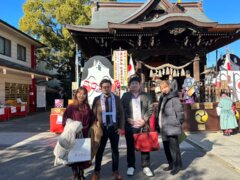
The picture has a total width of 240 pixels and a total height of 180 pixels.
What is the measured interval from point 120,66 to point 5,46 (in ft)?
36.1

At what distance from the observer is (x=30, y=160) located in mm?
6871

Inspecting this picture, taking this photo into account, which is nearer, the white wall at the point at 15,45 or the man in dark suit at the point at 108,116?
the man in dark suit at the point at 108,116

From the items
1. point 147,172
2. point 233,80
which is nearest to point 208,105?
point 233,80

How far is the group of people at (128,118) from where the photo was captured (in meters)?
4.98

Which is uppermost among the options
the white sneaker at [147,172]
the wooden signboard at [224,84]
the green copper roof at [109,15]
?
the green copper roof at [109,15]

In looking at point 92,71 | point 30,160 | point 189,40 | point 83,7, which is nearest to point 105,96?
point 30,160

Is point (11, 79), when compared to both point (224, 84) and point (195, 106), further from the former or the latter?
point (224, 84)

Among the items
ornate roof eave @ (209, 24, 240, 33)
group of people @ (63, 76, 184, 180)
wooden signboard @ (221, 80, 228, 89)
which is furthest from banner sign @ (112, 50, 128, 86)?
group of people @ (63, 76, 184, 180)

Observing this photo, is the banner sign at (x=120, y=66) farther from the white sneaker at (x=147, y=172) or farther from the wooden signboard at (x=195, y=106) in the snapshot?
the white sneaker at (x=147, y=172)

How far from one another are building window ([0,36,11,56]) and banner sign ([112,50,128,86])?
1037cm

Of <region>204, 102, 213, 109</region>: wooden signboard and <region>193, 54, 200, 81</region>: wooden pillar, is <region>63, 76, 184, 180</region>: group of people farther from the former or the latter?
<region>193, 54, 200, 81</region>: wooden pillar

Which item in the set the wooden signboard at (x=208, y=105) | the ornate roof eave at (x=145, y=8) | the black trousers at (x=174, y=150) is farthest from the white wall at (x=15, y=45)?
the black trousers at (x=174, y=150)

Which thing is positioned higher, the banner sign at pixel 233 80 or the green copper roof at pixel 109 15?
the green copper roof at pixel 109 15

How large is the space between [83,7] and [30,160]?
77.3 ft
